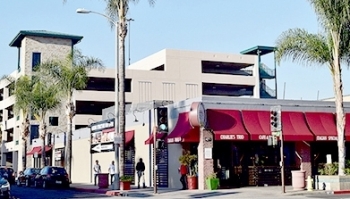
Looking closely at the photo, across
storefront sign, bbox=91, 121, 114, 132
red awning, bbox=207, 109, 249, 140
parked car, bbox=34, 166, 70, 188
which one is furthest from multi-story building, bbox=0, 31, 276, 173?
red awning, bbox=207, 109, 249, 140

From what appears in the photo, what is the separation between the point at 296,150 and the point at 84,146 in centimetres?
2281

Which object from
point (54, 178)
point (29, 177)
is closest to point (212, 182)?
point (54, 178)

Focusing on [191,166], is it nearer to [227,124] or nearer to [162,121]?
[227,124]

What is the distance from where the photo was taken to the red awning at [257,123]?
98.6 ft

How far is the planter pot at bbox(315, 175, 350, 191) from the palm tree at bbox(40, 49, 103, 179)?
21.3 meters

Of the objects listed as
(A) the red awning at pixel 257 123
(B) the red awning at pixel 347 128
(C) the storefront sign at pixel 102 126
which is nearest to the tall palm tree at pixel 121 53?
(A) the red awning at pixel 257 123

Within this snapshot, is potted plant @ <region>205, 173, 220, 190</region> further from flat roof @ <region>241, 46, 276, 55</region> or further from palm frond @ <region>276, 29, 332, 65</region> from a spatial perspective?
flat roof @ <region>241, 46, 276, 55</region>

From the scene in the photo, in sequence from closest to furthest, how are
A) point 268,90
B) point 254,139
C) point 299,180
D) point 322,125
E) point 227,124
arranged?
point 299,180
point 254,139
point 227,124
point 322,125
point 268,90

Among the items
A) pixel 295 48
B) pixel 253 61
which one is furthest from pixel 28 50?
pixel 295 48

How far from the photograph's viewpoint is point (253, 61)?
7838 centimetres

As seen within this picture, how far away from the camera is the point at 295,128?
1230 inches

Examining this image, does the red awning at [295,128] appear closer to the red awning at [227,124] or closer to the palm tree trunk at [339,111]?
the red awning at [227,124]

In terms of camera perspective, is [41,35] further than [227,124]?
Yes

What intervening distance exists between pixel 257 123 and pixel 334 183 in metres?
5.74
